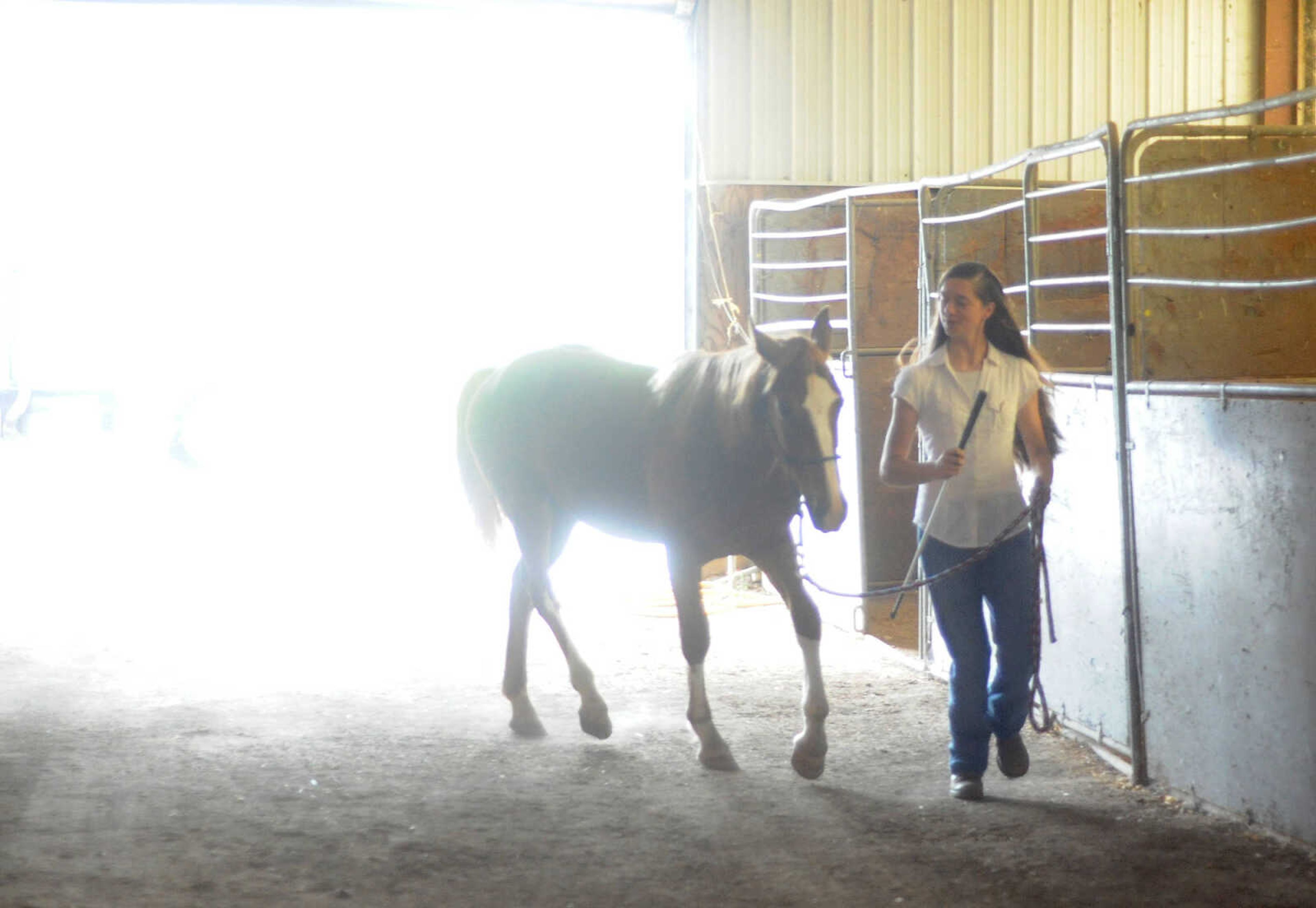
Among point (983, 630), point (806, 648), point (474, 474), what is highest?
point (474, 474)

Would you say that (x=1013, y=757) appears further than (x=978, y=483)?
Yes

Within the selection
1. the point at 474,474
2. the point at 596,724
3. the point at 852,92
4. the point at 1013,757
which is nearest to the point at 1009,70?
the point at 852,92

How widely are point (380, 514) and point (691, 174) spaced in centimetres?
329

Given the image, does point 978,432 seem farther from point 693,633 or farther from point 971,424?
point 693,633

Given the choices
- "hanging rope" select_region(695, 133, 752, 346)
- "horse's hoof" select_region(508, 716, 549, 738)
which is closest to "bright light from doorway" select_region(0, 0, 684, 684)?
"hanging rope" select_region(695, 133, 752, 346)

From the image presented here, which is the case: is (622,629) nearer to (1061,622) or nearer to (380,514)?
(1061,622)

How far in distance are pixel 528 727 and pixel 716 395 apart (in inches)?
47.8

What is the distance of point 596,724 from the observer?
4.12 meters

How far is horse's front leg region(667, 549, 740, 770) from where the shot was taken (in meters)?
3.89

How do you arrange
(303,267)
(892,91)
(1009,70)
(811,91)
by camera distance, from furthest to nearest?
(303,267) < (1009,70) < (892,91) < (811,91)

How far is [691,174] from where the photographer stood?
775 cm

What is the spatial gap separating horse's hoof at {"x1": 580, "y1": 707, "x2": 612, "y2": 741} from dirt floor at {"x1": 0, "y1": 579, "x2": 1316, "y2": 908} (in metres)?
0.05

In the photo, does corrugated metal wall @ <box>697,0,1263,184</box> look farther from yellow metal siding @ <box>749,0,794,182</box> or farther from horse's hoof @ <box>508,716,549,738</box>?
horse's hoof @ <box>508,716,549,738</box>

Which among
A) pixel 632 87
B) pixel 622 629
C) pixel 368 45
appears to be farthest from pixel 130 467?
pixel 622 629
